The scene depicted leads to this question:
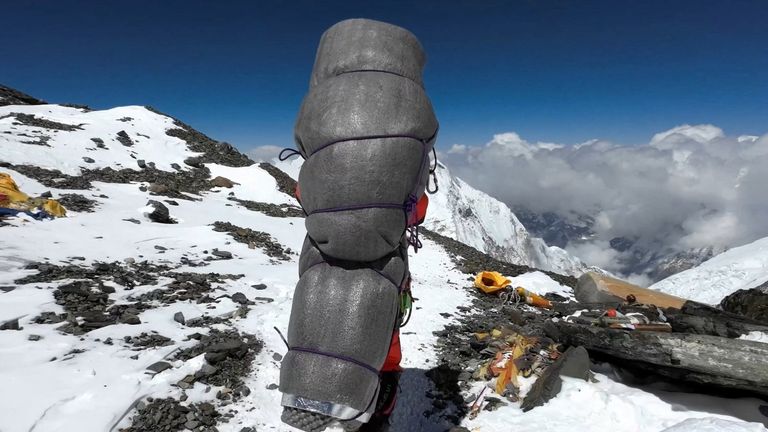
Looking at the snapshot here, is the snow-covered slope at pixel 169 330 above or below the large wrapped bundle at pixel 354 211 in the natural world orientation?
below

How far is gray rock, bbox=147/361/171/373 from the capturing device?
15.7ft

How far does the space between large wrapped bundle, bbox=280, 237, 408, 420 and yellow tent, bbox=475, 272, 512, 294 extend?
7.74 meters

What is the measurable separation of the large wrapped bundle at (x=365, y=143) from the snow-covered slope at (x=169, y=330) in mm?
2910

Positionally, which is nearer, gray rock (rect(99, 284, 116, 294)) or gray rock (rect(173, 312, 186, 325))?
gray rock (rect(173, 312, 186, 325))

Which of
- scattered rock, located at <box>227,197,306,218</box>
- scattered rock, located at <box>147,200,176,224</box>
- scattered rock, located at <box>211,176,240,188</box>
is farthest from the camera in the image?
scattered rock, located at <box>211,176,240,188</box>

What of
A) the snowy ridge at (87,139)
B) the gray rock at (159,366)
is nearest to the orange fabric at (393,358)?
the gray rock at (159,366)

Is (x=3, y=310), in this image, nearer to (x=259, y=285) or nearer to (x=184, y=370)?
(x=184, y=370)

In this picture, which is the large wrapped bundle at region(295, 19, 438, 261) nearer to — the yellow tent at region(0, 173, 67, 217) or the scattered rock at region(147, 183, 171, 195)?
the yellow tent at region(0, 173, 67, 217)

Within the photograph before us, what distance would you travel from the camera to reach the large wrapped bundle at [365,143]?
10.1 ft

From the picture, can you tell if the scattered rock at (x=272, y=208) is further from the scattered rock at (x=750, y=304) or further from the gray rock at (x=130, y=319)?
the scattered rock at (x=750, y=304)

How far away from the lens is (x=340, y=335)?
3.13 meters

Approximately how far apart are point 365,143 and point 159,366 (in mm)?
4100

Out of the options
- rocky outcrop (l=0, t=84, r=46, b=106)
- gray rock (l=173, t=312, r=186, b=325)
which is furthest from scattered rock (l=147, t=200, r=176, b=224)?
rocky outcrop (l=0, t=84, r=46, b=106)

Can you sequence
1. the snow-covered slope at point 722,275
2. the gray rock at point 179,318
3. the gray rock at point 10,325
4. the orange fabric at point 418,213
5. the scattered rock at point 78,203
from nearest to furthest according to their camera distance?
the orange fabric at point 418,213 → the gray rock at point 10,325 → the gray rock at point 179,318 → the scattered rock at point 78,203 → the snow-covered slope at point 722,275
